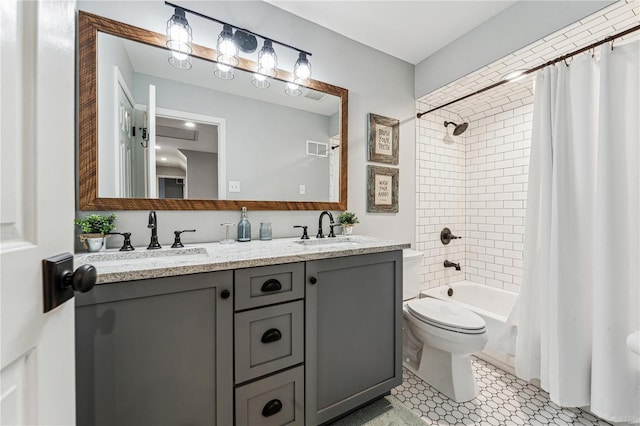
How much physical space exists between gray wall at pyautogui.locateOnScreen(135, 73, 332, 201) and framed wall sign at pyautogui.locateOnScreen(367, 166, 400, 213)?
1.40 ft

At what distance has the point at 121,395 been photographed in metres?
0.91

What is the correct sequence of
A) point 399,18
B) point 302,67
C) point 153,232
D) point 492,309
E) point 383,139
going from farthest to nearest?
point 492,309, point 383,139, point 399,18, point 302,67, point 153,232

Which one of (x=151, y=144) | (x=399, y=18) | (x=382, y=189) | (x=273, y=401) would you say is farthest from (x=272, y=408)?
(x=399, y=18)

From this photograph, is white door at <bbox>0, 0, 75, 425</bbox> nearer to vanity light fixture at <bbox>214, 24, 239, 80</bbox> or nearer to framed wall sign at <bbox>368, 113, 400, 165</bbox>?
vanity light fixture at <bbox>214, 24, 239, 80</bbox>

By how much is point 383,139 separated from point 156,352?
210 centimetres

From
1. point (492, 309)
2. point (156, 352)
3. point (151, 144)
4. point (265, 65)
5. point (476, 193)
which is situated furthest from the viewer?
point (476, 193)

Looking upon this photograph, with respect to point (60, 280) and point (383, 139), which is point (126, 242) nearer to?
point (60, 280)

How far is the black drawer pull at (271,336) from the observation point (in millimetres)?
1134

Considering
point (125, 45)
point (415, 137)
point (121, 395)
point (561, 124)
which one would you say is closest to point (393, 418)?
point (121, 395)

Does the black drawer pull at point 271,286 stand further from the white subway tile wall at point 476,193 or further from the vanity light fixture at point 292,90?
the white subway tile wall at point 476,193

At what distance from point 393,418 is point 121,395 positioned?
1372 mm

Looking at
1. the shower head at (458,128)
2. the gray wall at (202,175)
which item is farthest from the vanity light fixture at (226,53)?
the shower head at (458,128)

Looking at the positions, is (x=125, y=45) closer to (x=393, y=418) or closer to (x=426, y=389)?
(x=393, y=418)

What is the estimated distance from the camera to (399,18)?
1.92m
